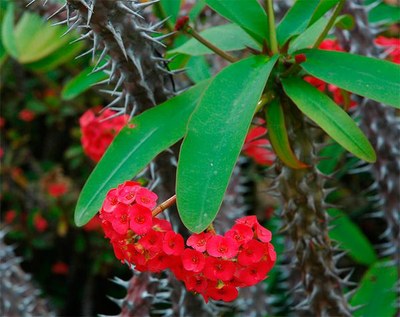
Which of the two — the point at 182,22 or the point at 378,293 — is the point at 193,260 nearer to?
the point at 182,22

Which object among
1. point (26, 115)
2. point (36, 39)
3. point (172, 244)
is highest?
point (172, 244)

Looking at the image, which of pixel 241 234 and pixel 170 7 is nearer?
pixel 241 234

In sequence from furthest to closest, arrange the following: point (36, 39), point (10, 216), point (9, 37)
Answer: point (10, 216) < point (36, 39) < point (9, 37)

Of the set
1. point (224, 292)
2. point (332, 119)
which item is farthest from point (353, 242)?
point (224, 292)

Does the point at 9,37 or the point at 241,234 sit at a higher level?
the point at 241,234

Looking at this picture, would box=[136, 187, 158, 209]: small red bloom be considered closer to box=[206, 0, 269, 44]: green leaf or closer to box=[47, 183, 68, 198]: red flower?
box=[206, 0, 269, 44]: green leaf

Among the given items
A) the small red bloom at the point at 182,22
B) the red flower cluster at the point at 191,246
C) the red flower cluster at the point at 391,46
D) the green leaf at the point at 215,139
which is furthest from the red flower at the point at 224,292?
the red flower cluster at the point at 391,46

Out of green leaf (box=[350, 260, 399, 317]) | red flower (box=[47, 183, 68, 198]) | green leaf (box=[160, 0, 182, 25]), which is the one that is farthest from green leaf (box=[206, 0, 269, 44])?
red flower (box=[47, 183, 68, 198])
